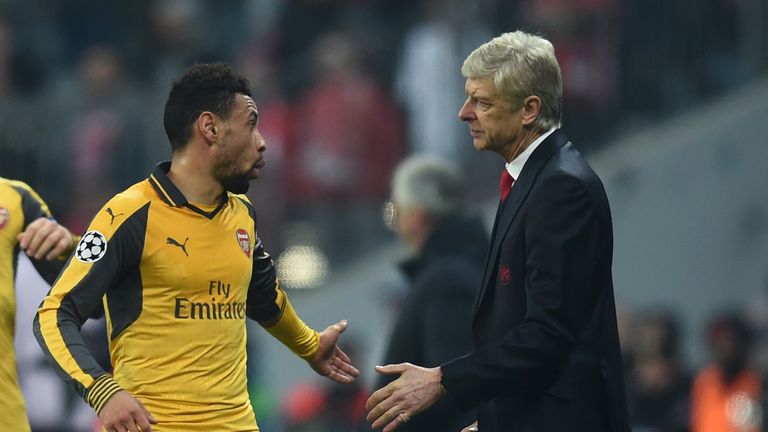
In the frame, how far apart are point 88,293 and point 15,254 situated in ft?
2.57

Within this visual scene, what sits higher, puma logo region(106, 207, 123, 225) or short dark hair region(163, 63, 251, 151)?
short dark hair region(163, 63, 251, 151)

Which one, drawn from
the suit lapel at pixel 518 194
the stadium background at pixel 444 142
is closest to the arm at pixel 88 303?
the suit lapel at pixel 518 194

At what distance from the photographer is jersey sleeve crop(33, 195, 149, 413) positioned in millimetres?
5391

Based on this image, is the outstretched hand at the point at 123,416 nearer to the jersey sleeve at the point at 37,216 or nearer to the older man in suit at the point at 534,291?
the older man in suit at the point at 534,291

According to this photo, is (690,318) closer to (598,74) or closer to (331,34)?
(598,74)

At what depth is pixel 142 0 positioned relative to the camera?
16516 mm

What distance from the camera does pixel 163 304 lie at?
5.67 meters

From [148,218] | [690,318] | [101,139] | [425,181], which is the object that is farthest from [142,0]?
[148,218]

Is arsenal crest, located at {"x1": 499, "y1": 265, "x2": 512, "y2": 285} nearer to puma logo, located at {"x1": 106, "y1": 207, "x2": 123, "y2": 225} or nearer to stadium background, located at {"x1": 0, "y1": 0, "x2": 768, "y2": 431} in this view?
puma logo, located at {"x1": 106, "y1": 207, "x2": 123, "y2": 225}

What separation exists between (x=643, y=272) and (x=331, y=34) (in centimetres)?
330

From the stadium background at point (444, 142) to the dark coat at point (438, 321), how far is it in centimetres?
532

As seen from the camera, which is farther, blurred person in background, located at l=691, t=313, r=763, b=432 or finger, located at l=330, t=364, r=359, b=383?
blurred person in background, located at l=691, t=313, r=763, b=432

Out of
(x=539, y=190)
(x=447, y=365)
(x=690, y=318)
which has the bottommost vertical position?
(x=690, y=318)

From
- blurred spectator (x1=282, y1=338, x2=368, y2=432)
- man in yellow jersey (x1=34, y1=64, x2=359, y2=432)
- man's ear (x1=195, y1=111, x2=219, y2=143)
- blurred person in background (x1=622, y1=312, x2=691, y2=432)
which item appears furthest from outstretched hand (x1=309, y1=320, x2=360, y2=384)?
blurred spectator (x1=282, y1=338, x2=368, y2=432)
